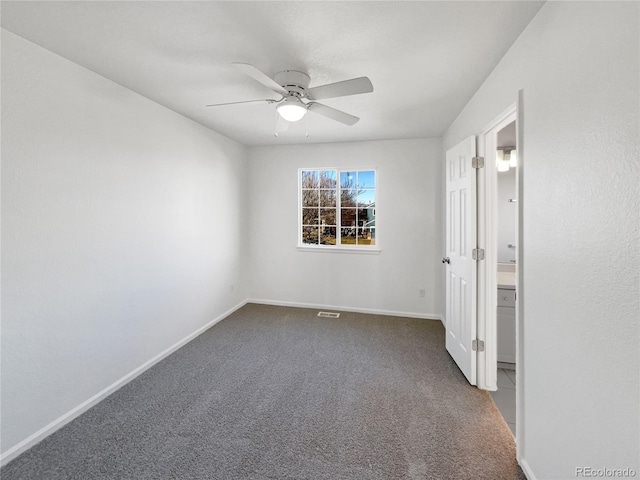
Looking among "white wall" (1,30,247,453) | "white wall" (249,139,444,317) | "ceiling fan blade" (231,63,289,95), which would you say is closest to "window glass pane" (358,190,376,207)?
"white wall" (249,139,444,317)

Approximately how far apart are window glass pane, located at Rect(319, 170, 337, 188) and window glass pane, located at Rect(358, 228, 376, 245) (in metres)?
0.82

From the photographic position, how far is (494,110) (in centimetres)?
209

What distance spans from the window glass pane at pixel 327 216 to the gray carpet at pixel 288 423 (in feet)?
6.43

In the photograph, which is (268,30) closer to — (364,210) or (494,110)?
(494,110)

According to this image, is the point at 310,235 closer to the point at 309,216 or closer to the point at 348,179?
the point at 309,216

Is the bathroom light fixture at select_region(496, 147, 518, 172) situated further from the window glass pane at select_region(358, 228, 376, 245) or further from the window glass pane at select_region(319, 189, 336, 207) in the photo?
the window glass pane at select_region(319, 189, 336, 207)

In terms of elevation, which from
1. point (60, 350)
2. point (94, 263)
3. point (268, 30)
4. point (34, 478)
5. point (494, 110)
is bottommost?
point (34, 478)

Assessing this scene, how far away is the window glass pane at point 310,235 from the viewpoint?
4.61 metres

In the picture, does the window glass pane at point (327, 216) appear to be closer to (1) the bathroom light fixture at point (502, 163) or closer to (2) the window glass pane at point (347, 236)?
(2) the window glass pane at point (347, 236)

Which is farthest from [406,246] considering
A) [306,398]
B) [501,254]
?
[306,398]

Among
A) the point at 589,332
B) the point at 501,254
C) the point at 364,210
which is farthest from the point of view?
the point at 364,210

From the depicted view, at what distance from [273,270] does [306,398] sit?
2.54m

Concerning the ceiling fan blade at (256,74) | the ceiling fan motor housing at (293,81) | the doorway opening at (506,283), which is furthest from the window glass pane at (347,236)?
the ceiling fan blade at (256,74)

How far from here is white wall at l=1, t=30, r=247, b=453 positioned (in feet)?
5.79
